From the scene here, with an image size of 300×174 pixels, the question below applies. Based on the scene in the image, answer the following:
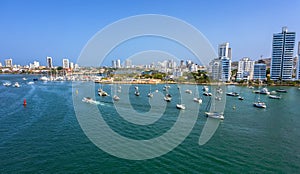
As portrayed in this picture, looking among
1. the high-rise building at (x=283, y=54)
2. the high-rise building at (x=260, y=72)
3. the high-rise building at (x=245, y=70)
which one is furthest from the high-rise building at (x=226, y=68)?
the high-rise building at (x=283, y=54)

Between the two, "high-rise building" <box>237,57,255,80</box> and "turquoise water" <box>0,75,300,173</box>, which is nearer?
"turquoise water" <box>0,75,300,173</box>

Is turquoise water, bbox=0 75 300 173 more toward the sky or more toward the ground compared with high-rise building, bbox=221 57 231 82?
more toward the ground

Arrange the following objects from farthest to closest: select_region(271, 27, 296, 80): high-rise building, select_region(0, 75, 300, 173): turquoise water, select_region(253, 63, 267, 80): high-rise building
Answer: select_region(253, 63, 267, 80): high-rise building
select_region(271, 27, 296, 80): high-rise building
select_region(0, 75, 300, 173): turquoise water

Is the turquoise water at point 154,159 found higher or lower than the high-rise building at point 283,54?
lower

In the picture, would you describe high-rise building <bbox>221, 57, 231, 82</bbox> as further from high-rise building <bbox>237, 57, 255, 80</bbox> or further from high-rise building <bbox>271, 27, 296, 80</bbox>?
high-rise building <bbox>271, 27, 296, 80</bbox>

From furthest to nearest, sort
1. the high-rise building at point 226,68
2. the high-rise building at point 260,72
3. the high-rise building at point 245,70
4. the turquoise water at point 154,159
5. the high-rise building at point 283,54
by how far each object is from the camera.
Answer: the high-rise building at point 245,70 < the high-rise building at point 260,72 < the high-rise building at point 226,68 < the high-rise building at point 283,54 < the turquoise water at point 154,159

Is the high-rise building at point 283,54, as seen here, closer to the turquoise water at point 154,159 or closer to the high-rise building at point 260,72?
the high-rise building at point 260,72

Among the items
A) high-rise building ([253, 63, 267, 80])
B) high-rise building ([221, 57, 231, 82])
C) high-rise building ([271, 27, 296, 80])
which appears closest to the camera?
high-rise building ([271, 27, 296, 80])

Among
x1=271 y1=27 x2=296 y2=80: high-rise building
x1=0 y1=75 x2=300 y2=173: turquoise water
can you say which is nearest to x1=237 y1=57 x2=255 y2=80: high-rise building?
x1=271 y1=27 x2=296 y2=80: high-rise building
